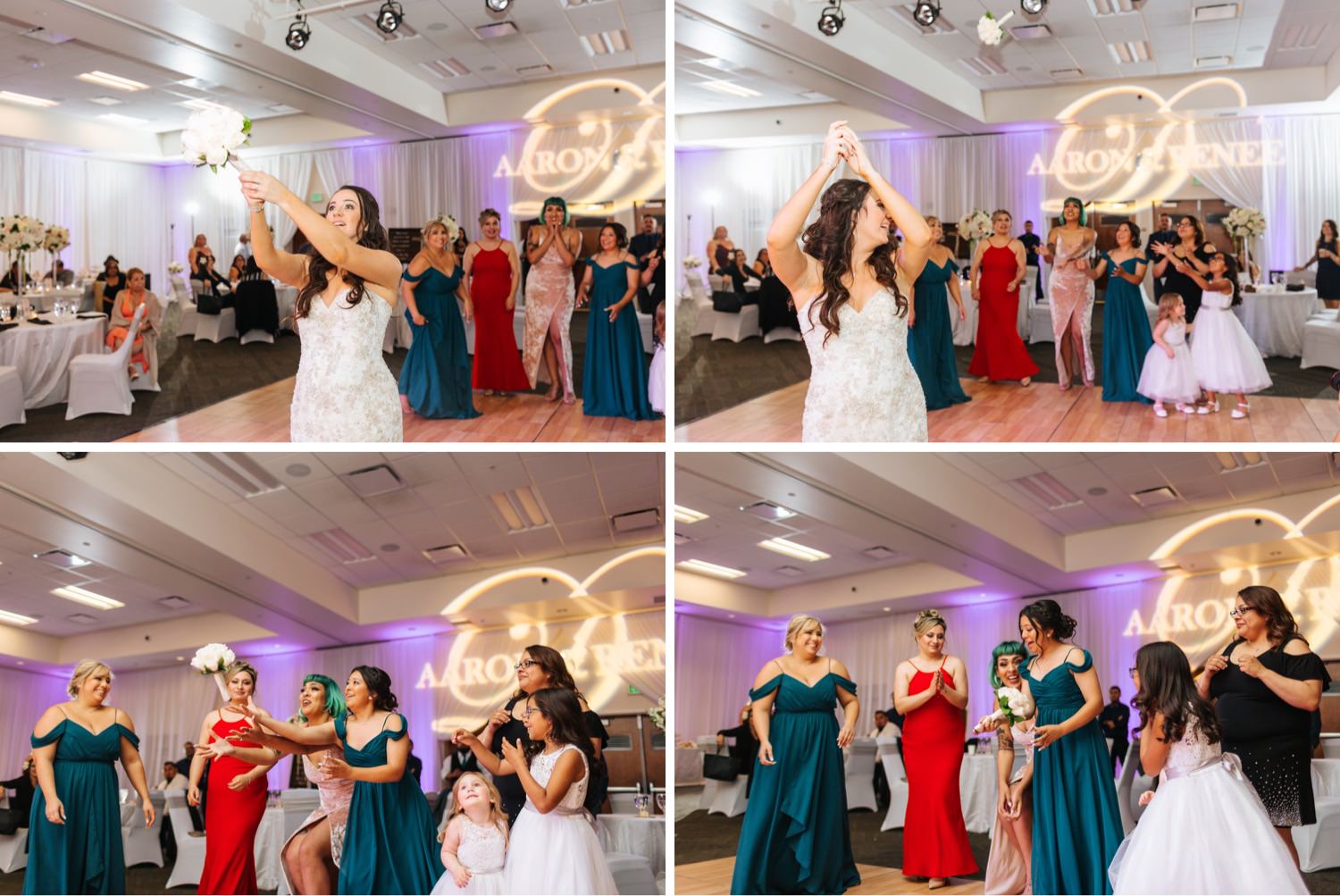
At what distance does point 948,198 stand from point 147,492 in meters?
6.31

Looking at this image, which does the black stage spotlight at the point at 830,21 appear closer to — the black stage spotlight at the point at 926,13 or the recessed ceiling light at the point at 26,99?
the black stage spotlight at the point at 926,13

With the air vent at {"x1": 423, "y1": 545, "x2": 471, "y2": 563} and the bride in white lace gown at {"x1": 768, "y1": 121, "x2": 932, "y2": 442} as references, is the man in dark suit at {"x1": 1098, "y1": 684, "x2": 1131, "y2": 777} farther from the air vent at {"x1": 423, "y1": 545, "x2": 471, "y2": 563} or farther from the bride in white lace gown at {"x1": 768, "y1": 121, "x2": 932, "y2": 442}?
the bride in white lace gown at {"x1": 768, "y1": 121, "x2": 932, "y2": 442}

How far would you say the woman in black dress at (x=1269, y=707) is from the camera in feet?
13.0

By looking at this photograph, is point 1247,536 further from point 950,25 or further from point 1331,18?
point 950,25

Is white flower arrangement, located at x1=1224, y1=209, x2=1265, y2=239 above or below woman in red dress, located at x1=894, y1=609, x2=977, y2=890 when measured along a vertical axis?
above

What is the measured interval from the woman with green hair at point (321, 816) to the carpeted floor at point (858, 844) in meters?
1.82

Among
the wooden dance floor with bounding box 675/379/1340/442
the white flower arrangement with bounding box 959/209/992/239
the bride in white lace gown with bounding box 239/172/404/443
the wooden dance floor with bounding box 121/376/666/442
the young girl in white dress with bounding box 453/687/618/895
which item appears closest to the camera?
the bride in white lace gown with bounding box 239/172/404/443

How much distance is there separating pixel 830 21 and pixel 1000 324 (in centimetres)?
254

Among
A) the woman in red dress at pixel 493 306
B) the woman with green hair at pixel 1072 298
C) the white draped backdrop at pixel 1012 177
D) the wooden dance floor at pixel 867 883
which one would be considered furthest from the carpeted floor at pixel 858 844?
the white draped backdrop at pixel 1012 177

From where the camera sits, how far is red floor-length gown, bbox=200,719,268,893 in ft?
15.8

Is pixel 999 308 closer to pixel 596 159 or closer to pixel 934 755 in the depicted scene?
pixel 596 159

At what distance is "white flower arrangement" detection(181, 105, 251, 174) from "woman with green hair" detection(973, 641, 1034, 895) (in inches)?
134

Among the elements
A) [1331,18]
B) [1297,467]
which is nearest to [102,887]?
[1297,467]

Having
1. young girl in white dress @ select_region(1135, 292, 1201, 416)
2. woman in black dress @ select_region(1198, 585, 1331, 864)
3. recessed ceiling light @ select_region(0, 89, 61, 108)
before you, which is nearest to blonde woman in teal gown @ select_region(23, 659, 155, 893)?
recessed ceiling light @ select_region(0, 89, 61, 108)
